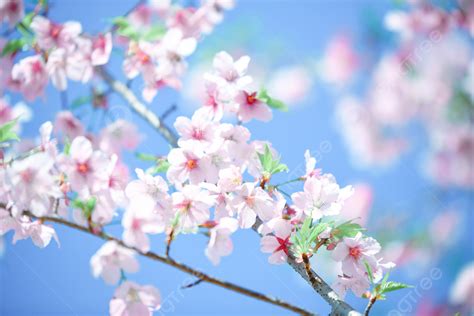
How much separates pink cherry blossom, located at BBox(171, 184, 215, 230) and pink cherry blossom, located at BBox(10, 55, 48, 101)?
33.3 inches

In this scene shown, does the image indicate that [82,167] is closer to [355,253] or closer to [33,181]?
[33,181]

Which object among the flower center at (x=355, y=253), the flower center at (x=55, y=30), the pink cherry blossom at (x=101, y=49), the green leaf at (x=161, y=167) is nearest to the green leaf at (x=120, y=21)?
the pink cherry blossom at (x=101, y=49)

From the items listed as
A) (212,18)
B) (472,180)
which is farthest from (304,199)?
(472,180)

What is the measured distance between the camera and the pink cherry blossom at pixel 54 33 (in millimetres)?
1586

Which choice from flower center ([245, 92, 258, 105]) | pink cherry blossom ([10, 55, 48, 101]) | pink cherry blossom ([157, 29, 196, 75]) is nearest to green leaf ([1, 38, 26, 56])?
pink cherry blossom ([10, 55, 48, 101])

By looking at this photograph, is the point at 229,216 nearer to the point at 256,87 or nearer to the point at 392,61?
the point at 256,87

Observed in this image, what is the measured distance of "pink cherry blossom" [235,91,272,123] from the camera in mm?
1289

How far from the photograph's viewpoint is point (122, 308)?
3.18ft

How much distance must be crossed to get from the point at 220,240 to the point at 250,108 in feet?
1.25

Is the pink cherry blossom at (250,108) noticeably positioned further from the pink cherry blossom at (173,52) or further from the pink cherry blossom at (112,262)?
the pink cherry blossom at (112,262)

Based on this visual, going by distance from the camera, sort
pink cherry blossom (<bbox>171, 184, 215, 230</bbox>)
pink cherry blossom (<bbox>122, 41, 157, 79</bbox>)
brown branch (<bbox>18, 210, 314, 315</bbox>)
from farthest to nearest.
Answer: pink cherry blossom (<bbox>122, 41, 157, 79</bbox>)
pink cherry blossom (<bbox>171, 184, 215, 230</bbox>)
brown branch (<bbox>18, 210, 314, 315</bbox>)

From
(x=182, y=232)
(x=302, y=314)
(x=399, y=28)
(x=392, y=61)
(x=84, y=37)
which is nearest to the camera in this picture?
(x=302, y=314)

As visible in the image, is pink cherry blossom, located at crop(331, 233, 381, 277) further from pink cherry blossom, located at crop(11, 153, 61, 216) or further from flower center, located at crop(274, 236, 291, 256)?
pink cherry blossom, located at crop(11, 153, 61, 216)

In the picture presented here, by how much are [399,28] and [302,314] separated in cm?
223
